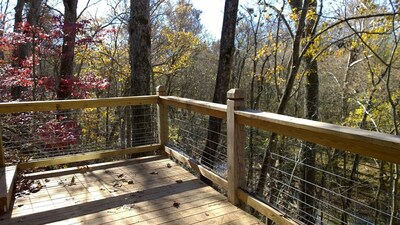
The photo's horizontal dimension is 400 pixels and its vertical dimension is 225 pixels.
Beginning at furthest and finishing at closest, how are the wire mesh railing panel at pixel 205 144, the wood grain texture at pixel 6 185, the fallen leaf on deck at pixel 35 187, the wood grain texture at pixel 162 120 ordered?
the wood grain texture at pixel 162 120
the wire mesh railing panel at pixel 205 144
the fallen leaf on deck at pixel 35 187
the wood grain texture at pixel 6 185

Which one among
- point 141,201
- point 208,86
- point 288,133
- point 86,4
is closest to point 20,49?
point 86,4

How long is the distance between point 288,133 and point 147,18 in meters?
3.93

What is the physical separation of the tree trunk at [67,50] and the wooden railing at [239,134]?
301 centimetres

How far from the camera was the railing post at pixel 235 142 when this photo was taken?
9.91 ft

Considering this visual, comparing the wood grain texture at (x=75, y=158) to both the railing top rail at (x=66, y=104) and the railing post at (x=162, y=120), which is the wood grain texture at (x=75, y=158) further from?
the railing top rail at (x=66, y=104)

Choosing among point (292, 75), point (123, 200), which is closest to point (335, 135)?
point (123, 200)

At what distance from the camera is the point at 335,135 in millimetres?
2066

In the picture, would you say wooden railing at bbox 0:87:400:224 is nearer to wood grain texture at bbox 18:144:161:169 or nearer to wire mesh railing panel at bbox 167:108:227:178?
wood grain texture at bbox 18:144:161:169

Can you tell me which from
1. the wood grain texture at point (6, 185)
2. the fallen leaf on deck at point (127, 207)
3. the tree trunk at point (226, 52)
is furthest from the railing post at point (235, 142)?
the tree trunk at point (226, 52)

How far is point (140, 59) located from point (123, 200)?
2.90 metres

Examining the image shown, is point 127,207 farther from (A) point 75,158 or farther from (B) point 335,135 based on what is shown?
(B) point 335,135

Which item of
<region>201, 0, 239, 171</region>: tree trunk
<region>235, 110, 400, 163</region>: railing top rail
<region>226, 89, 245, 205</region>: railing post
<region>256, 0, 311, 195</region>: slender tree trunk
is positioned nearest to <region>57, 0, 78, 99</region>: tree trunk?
<region>201, 0, 239, 171</region>: tree trunk

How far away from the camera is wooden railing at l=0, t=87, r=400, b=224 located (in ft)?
6.09

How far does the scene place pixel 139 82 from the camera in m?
5.64
